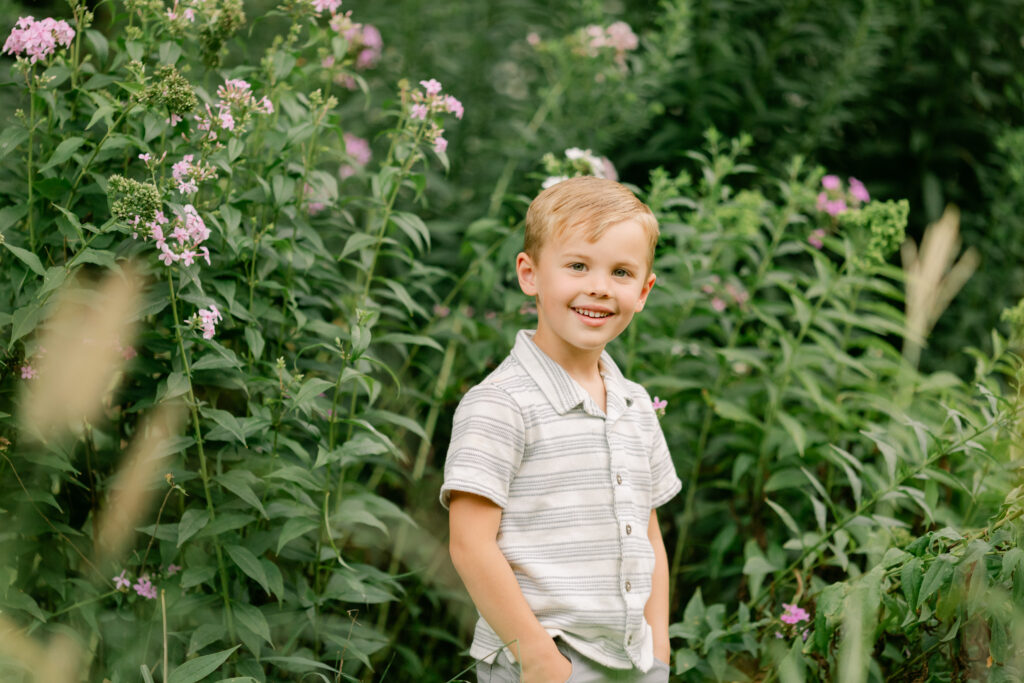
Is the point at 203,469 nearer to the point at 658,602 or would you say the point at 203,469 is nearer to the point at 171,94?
the point at 171,94

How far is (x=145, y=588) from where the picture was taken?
2.27m

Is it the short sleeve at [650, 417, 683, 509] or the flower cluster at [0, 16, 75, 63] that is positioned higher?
the flower cluster at [0, 16, 75, 63]

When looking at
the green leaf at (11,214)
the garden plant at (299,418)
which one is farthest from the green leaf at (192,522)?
the green leaf at (11,214)

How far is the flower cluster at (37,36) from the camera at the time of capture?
6.82ft

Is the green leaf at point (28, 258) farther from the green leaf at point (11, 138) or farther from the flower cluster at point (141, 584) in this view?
the flower cluster at point (141, 584)

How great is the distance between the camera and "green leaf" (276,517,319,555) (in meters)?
2.10

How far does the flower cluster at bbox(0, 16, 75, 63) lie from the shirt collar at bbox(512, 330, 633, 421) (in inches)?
49.9

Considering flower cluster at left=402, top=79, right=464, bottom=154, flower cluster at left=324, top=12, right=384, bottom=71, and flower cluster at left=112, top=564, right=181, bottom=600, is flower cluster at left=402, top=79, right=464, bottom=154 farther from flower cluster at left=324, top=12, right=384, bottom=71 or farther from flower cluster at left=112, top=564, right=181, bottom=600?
flower cluster at left=112, top=564, right=181, bottom=600

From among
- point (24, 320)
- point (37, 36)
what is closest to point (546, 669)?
point (24, 320)

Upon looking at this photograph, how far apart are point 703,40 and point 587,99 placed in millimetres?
816

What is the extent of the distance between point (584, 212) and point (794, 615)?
131 centimetres

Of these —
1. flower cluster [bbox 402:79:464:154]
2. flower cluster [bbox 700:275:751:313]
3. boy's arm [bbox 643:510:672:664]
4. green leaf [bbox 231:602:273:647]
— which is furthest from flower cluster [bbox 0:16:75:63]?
flower cluster [bbox 700:275:751:313]

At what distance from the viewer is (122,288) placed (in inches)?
84.9

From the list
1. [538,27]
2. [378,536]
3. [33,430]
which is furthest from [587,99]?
[33,430]
